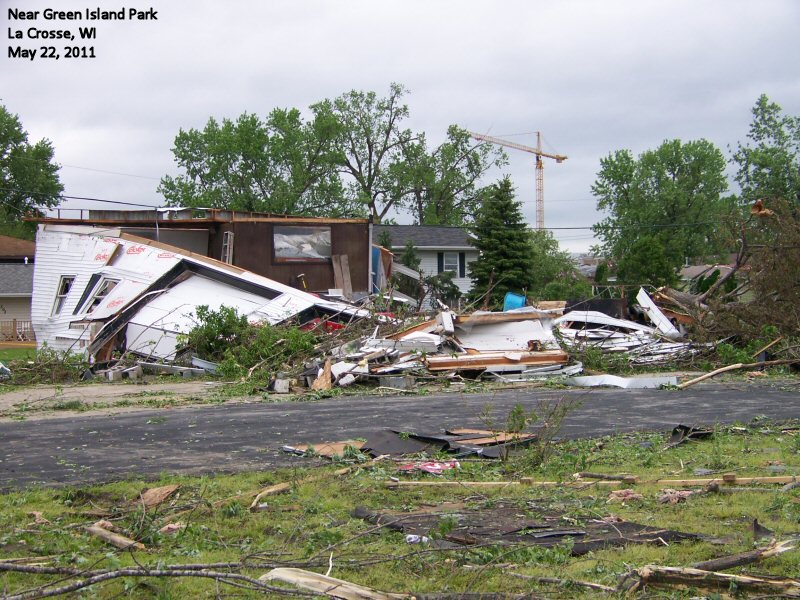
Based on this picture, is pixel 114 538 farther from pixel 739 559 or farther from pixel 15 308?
pixel 15 308

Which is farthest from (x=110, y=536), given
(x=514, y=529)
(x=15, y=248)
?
(x=15, y=248)

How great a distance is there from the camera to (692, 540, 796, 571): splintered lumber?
15.2 ft

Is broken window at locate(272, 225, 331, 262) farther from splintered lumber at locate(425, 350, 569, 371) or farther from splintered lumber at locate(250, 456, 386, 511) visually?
splintered lumber at locate(250, 456, 386, 511)

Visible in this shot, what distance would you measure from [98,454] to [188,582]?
4.57m

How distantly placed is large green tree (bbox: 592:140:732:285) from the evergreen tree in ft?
55.5

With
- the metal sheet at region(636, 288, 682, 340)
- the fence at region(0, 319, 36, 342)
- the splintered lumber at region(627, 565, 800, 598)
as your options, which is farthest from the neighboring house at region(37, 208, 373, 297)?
the splintered lumber at region(627, 565, 800, 598)

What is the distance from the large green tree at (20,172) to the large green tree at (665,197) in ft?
122

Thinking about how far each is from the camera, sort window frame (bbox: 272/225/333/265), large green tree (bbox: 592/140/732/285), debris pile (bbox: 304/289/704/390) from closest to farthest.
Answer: debris pile (bbox: 304/289/704/390) < window frame (bbox: 272/225/333/265) < large green tree (bbox: 592/140/732/285)

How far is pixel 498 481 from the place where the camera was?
7359 mm

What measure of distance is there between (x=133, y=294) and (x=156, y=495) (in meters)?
15.1

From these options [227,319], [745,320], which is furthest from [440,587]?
[745,320]

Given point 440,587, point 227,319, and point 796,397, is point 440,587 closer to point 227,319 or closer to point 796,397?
point 796,397

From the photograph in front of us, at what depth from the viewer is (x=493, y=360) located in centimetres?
1752

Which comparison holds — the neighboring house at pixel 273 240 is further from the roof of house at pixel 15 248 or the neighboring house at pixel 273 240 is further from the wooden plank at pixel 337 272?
the roof of house at pixel 15 248
